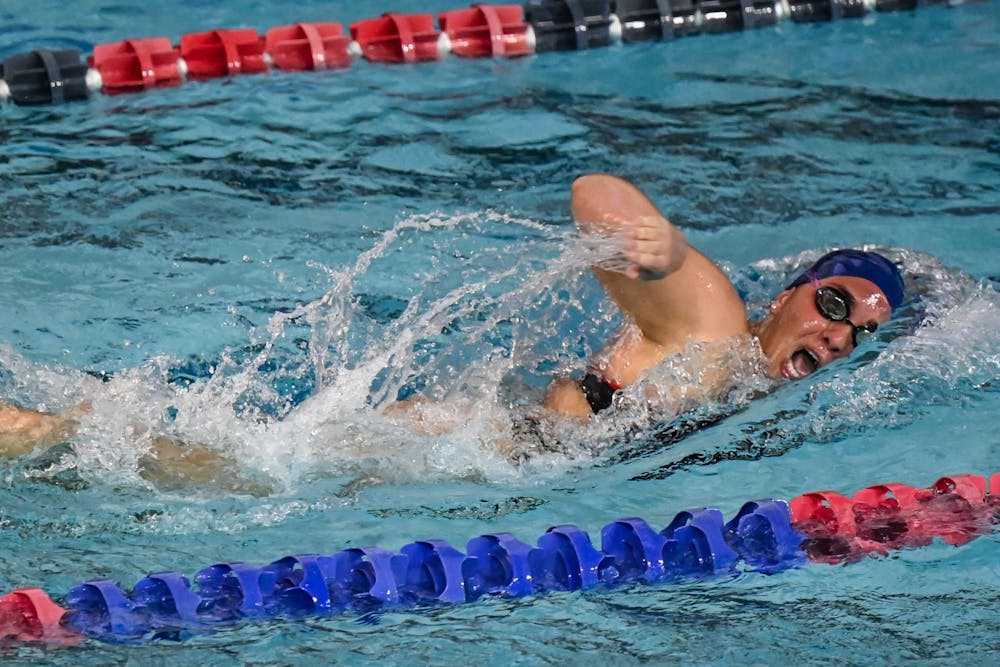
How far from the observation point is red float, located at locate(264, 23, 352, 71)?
5461 mm

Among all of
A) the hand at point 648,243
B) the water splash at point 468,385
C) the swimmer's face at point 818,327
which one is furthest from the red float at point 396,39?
the hand at point 648,243

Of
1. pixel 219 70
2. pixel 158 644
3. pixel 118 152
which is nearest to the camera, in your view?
pixel 158 644

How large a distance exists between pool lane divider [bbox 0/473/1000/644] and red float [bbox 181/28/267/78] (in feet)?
10.3

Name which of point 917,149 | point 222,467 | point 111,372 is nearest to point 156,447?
point 222,467

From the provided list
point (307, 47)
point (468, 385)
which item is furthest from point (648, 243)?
point (307, 47)

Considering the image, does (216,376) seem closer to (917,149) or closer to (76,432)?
(76,432)

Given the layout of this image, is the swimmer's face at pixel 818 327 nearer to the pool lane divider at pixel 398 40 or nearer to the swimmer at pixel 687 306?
the swimmer at pixel 687 306

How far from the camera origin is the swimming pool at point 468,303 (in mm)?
2680

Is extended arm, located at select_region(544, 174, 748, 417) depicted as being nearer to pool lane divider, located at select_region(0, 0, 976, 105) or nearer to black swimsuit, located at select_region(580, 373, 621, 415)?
black swimsuit, located at select_region(580, 373, 621, 415)

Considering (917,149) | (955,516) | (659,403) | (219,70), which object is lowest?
(955,516)

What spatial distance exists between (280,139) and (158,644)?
274 centimetres

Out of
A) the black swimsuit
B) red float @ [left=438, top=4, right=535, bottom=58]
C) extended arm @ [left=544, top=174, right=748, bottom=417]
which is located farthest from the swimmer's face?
red float @ [left=438, top=4, right=535, bottom=58]

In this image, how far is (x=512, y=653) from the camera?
8.18ft

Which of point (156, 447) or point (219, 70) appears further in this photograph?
point (219, 70)
